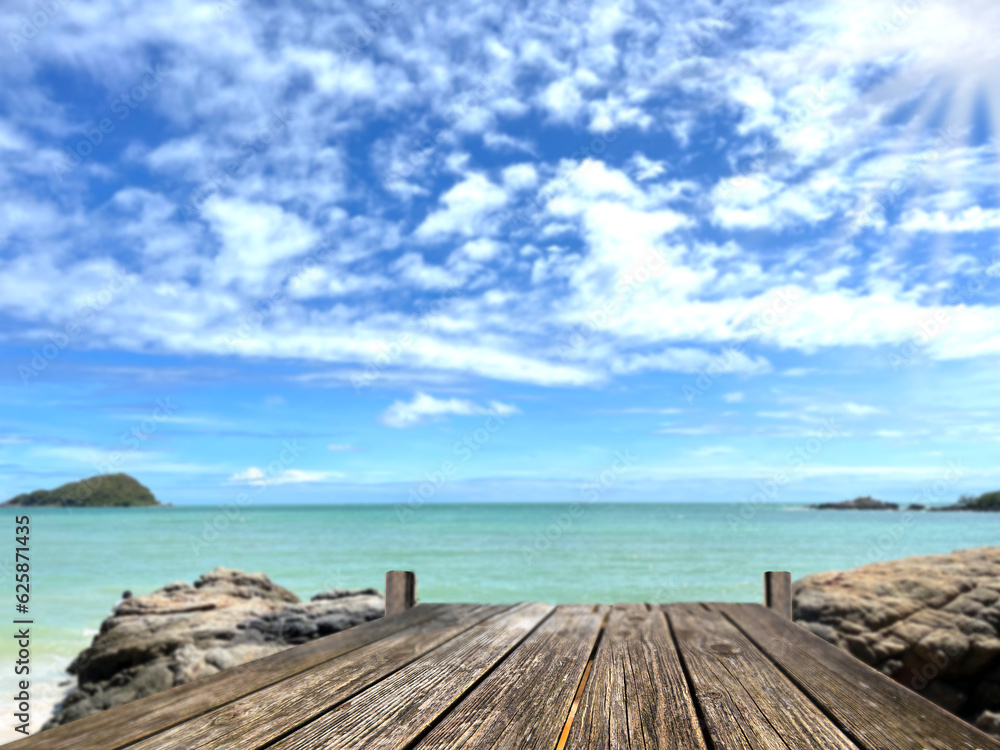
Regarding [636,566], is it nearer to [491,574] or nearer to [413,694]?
[491,574]

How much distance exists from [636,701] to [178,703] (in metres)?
1.55

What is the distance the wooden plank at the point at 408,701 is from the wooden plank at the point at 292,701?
6 centimetres

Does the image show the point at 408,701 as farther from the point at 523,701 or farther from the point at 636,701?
the point at 636,701

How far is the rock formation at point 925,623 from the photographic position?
7.61 metres

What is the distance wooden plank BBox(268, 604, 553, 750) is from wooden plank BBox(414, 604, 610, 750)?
0.06 m

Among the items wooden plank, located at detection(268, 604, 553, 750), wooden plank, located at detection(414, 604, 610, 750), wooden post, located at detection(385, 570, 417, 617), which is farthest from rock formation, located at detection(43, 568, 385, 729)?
wooden plank, located at detection(414, 604, 610, 750)

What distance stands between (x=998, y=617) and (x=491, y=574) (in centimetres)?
1789

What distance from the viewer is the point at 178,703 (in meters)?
2.31

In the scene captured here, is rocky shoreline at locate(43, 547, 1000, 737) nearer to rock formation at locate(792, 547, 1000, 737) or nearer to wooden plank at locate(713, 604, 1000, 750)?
rock formation at locate(792, 547, 1000, 737)

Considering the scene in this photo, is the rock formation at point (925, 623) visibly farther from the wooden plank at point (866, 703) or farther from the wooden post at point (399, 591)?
the wooden post at point (399, 591)

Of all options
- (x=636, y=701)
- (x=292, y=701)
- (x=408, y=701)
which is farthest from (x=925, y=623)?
(x=292, y=701)

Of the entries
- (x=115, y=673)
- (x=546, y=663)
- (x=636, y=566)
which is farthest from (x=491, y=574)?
(x=546, y=663)

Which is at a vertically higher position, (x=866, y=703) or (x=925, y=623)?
(x=866, y=703)

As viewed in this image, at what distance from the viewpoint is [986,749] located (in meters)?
1.88
